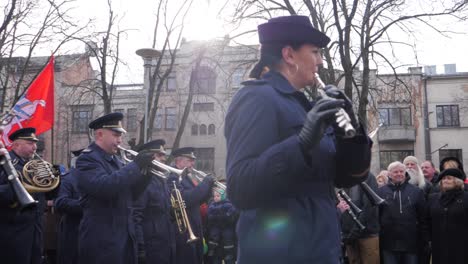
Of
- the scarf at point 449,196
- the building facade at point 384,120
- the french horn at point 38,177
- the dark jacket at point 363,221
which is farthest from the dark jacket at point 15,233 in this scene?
the building facade at point 384,120

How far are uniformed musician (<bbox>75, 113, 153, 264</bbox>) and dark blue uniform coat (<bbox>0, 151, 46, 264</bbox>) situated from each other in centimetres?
110

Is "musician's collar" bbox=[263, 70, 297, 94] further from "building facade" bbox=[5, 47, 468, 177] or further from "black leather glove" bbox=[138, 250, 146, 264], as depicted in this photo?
"building facade" bbox=[5, 47, 468, 177]

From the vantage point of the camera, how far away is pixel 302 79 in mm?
2576

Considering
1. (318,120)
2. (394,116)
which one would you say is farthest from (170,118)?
(318,120)

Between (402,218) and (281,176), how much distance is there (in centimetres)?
665

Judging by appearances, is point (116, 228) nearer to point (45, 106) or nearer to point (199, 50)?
point (45, 106)

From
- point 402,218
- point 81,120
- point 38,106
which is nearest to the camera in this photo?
point 402,218

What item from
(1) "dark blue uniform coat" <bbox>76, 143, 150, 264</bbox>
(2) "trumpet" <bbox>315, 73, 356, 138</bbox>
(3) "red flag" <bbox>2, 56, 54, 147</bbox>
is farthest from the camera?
→ (3) "red flag" <bbox>2, 56, 54, 147</bbox>

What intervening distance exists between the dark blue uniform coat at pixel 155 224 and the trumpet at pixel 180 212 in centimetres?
57

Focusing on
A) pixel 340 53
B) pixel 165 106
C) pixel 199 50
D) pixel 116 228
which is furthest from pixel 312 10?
pixel 165 106

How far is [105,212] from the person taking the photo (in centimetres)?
534

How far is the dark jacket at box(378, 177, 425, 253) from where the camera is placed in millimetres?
8008

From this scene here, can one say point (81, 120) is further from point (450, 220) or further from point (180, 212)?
point (450, 220)

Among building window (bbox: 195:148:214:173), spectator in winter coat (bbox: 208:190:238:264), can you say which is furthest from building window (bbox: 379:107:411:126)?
spectator in winter coat (bbox: 208:190:238:264)
